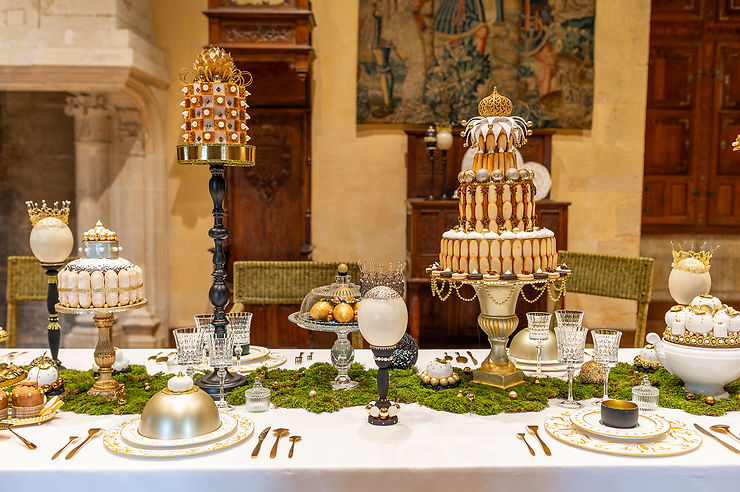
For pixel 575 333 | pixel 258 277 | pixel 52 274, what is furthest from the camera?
pixel 258 277

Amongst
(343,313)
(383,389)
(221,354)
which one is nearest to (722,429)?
(383,389)

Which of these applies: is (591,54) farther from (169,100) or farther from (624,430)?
(624,430)

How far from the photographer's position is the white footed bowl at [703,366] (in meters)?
1.94

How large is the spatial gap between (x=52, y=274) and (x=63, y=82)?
2630mm

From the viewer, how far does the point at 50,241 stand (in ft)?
7.61

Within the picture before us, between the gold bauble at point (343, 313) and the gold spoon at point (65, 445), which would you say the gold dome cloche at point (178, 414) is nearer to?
the gold spoon at point (65, 445)

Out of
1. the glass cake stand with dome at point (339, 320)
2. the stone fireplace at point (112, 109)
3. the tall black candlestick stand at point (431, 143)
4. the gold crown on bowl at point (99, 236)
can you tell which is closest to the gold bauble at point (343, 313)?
the glass cake stand with dome at point (339, 320)

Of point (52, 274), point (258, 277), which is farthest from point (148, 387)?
point (258, 277)

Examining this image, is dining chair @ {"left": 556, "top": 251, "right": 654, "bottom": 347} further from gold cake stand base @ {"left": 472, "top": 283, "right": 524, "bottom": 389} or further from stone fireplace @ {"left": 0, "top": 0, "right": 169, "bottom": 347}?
stone fireplace @ {"left": 0, "top": 0, "right": 169, "bottom": 347}

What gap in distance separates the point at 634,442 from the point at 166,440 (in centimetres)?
118

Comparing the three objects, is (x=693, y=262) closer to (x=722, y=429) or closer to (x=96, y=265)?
(x=722, y=429)

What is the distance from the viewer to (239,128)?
6.83ft

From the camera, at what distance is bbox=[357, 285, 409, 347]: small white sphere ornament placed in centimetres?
178

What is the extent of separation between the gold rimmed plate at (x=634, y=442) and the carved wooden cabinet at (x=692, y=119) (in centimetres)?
516
